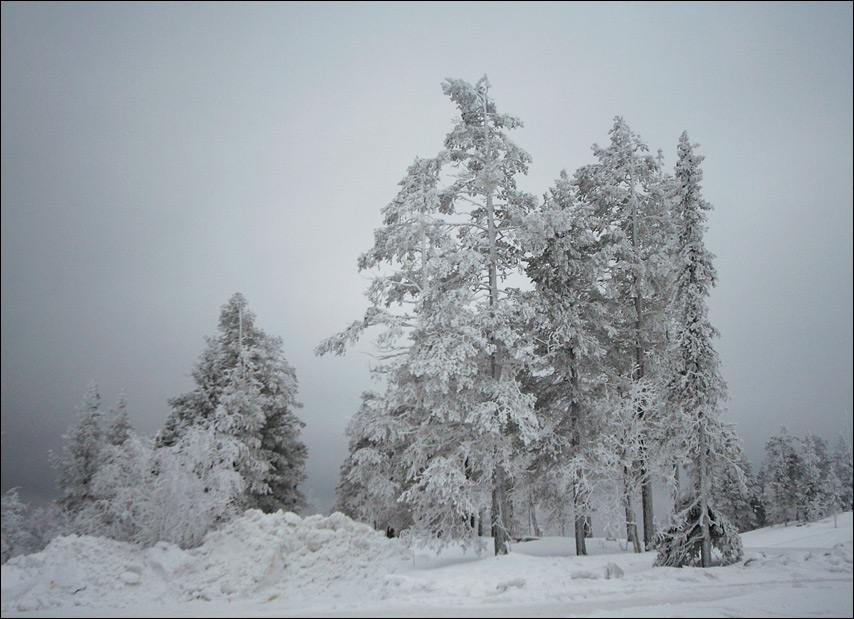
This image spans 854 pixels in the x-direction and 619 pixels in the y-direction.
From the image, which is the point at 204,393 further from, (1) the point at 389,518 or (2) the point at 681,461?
(2) the point at 681,461

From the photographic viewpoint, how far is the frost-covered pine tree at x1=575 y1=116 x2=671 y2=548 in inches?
816

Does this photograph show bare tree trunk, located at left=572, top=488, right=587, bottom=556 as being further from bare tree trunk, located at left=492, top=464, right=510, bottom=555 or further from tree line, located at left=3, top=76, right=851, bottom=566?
bare tree trunk, located at left=492, top=464, right=510, bottom=555

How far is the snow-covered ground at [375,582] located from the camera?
394 inches

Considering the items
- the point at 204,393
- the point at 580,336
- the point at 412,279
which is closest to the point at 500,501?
the point at 580,336

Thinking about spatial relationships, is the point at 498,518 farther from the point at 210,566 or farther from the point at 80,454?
the point at 80,454

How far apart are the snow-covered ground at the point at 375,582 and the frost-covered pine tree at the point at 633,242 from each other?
759 centimetres

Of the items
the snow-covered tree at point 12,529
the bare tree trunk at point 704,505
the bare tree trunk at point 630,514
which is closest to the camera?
the snow-covered tree at point 12,529

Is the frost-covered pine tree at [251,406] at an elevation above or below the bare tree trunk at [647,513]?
above

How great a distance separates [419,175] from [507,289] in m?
5.10

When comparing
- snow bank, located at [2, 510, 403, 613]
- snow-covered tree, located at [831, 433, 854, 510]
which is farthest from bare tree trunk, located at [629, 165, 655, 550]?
snow bank, located at [2, 510, 403, 613]

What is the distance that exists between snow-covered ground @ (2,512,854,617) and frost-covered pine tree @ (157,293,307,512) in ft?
27.9

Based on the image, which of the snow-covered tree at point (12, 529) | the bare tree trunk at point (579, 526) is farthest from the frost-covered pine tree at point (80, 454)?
the bare tree trunk at point (579, 526)

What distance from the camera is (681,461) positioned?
14859 millimetres

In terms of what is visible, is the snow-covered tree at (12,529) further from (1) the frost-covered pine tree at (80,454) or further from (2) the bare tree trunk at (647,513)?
(2) the bare tree trunk at (647,513)
